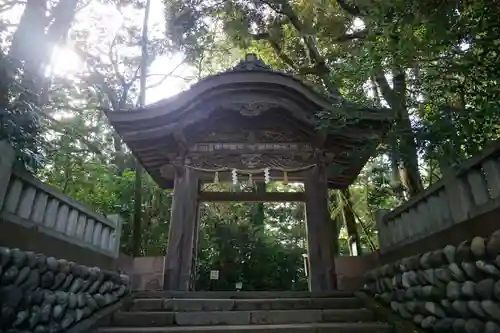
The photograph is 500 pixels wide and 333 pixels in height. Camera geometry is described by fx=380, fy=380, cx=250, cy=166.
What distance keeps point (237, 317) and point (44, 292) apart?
2.22 meters

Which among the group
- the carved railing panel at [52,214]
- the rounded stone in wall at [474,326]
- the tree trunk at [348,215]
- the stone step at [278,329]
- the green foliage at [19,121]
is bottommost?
the stone step at [278,329]

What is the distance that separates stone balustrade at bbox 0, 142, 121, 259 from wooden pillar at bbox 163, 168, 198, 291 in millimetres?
1473

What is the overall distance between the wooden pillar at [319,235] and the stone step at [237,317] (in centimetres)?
163

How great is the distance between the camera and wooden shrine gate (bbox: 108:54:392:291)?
6.75 m

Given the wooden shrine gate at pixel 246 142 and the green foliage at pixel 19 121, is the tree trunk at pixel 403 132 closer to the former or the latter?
the wooden shrine gate at pixel 246 142

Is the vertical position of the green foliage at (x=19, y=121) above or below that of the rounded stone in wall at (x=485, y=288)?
above

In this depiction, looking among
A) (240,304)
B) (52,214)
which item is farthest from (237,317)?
(52,214)

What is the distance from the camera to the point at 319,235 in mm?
6793

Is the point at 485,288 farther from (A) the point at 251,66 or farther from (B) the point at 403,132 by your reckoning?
(A) the point at 251,66

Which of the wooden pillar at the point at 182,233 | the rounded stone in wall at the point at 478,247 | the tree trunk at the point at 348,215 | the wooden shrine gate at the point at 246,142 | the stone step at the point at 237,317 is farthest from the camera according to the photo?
the tree trunk at the point at 348,215

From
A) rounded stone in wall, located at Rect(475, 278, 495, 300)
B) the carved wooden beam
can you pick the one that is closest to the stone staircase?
rounded stone in wall, located at Rect(475, 278, 495, 300)

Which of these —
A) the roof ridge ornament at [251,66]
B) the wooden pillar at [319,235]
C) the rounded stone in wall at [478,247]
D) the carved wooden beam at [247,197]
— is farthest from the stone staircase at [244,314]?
the roof ridge ornament at [251,66]

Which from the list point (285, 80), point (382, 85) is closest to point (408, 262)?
point (285, 80)

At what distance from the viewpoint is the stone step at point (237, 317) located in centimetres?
453
